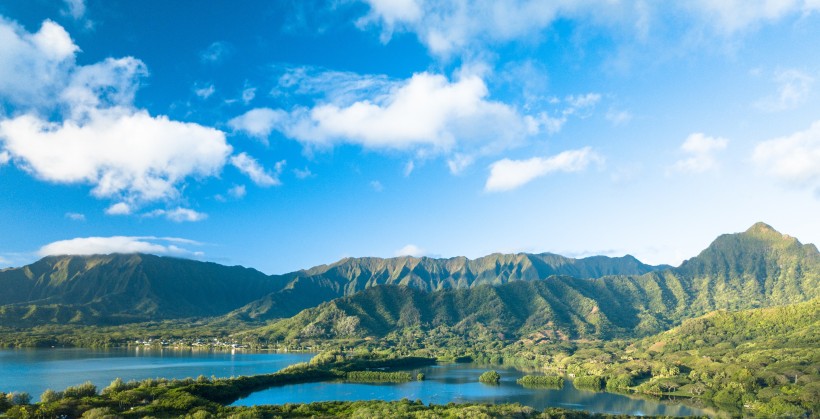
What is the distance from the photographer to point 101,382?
151 m

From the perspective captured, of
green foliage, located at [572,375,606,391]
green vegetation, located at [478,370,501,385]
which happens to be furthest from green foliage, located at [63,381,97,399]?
green foliage, located at [572,375,606,391]

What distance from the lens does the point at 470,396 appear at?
14800 cm

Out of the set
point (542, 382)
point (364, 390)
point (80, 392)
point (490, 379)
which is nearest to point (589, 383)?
point (542, 382)

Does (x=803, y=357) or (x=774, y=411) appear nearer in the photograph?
(x=774, y=411)

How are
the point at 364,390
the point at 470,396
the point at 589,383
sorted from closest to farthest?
the point at 470,396, the point at 364,390, the point at 589,383

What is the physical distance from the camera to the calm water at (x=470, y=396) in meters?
139

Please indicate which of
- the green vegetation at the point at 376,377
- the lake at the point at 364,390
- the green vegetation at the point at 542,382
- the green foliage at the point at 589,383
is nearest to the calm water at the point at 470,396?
the lake at the point at 364,390

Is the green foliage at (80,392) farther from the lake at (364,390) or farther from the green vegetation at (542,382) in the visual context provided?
the green vegetation at (542,382)

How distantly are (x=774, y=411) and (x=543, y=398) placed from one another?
54225 millimetres

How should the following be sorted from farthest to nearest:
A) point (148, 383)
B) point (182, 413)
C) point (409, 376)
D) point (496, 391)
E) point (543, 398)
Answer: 1. point (409, 376)
2. point (496, 391)
3. point (543, 398)
4. point (148, 383)
5. point (182, 413)

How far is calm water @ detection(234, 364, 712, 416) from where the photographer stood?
138625 mm

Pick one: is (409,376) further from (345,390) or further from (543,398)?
(543,398)

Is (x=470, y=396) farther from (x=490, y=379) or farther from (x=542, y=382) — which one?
(x=542, y=382)

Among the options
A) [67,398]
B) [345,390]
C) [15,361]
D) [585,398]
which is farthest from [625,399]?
[15,361]
